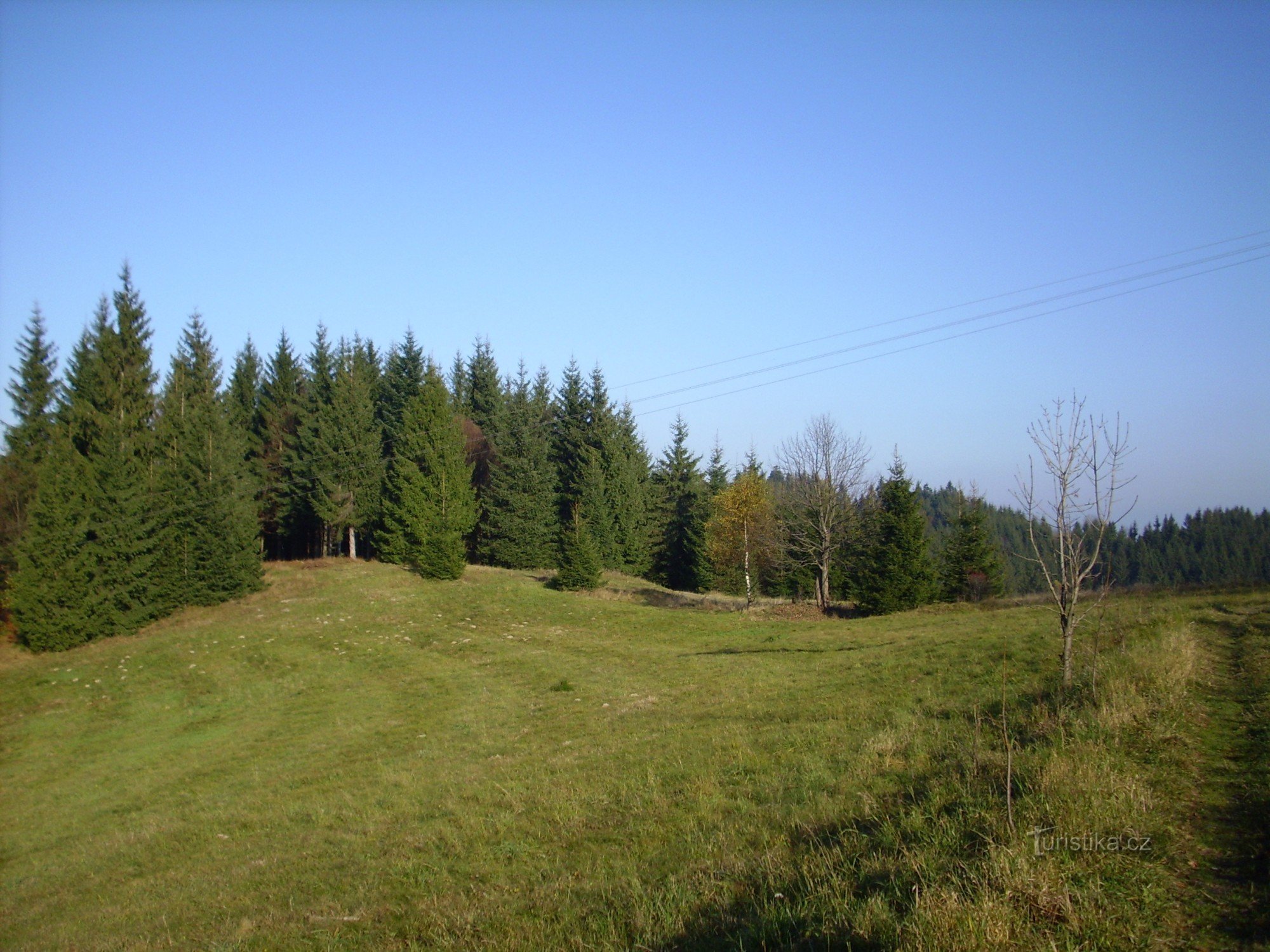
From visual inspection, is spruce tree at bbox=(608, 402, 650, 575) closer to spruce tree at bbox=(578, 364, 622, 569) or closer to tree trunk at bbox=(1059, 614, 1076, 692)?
spruce tree at bbox=(578, 364, 622, 569)

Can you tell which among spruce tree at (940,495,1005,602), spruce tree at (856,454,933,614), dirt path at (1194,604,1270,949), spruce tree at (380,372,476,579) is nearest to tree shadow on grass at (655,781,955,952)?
dirt path at (1194,604,1270,949)

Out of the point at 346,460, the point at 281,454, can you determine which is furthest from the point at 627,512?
the point at 281,454

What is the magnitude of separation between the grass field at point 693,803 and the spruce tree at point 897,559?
32.2 feet

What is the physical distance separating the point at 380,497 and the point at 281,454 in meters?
8.82

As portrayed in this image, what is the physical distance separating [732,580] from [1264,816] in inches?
1943

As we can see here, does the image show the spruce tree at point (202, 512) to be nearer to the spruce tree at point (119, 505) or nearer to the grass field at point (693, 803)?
the spruce tree at point (119, 505)

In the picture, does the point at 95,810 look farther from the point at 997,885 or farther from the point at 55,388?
the point at 55,388

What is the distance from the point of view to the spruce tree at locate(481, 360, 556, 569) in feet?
176

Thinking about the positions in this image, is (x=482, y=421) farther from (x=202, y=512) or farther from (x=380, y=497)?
(x=202, y=512)

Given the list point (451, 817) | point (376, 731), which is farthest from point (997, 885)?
point (376, 731)

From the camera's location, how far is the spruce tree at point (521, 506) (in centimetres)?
5369

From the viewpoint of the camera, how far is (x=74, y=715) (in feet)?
78.8

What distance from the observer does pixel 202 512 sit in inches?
1458

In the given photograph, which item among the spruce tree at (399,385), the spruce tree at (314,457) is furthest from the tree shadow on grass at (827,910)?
the spruce tree at (399,385)
